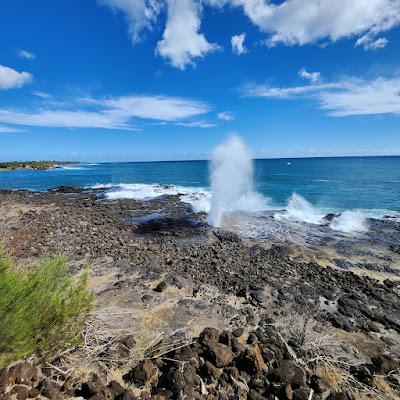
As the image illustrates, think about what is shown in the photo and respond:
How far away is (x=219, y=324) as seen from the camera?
6.32m

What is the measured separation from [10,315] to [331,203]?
3002cm

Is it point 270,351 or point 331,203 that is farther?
point 331,203

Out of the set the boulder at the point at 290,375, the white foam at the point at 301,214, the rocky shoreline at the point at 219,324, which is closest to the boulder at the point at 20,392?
the rocky shoreline at the point at 219,324

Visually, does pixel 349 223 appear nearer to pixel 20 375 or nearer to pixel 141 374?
pixel 141 374

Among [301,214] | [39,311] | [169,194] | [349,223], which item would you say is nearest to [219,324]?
[39,311]

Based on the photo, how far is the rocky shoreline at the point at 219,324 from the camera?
417cm

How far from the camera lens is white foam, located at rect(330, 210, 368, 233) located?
55.8ft

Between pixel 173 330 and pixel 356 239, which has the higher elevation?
pixel 173 330

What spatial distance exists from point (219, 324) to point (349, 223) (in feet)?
49.1

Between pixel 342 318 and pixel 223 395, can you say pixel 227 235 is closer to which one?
pixel 342 318

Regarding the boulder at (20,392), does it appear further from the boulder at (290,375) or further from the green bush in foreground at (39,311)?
the boulder at (290,375)

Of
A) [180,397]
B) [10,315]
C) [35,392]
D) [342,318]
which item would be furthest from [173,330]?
[342,318]

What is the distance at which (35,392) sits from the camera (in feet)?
12.5

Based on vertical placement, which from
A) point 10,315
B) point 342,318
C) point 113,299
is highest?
point 10,315
